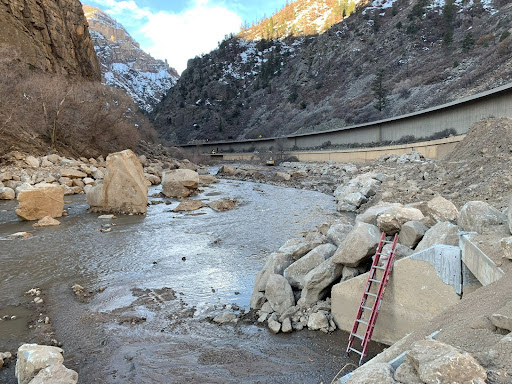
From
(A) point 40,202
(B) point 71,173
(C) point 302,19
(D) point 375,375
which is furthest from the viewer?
(C) point 302,19

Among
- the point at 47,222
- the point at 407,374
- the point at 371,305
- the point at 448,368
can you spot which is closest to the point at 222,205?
the point at 47,222

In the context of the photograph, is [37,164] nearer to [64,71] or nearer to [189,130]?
[64,71]

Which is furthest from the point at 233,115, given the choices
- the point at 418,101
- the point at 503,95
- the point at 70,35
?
the point at 503,95

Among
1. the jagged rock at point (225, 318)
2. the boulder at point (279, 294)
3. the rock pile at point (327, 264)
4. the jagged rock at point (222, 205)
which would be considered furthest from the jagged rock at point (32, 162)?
the boulder at point (279, 294)

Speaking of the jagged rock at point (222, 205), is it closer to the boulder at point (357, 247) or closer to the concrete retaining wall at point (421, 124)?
the boulder at point (357, 247)

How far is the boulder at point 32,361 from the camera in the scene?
13.1ft

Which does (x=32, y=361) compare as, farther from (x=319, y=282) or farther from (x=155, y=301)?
(x=319, y=282)

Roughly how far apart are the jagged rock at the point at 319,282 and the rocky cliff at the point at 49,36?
107ft

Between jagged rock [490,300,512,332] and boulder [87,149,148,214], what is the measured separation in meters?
15.1

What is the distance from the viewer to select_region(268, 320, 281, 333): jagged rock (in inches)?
219

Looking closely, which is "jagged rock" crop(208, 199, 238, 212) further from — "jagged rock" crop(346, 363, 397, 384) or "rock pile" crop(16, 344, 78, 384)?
"jagged rock" crop(346, 363, 397, 384)

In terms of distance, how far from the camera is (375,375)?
2.57 meters

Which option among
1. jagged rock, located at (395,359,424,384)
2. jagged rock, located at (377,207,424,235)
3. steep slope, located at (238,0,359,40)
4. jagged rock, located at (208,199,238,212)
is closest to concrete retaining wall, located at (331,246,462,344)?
jagged rock, located at (377,207,424,235)

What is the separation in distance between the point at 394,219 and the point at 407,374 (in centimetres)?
430
